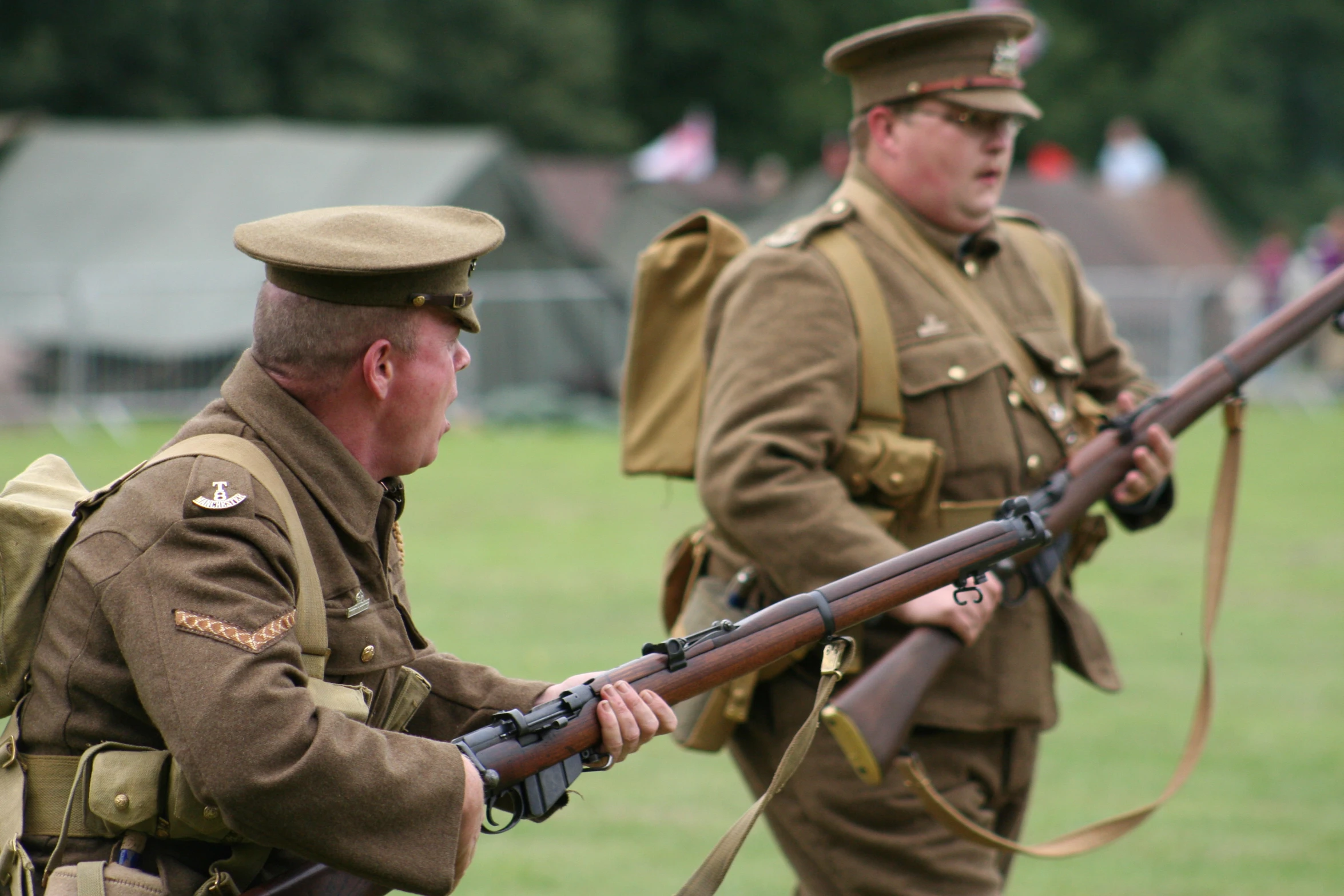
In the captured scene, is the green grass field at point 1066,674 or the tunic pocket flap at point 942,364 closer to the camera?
the tunic pocket flap at point 942,364

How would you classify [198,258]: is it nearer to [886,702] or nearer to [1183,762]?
[1183,762]

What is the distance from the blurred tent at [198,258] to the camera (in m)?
18.4

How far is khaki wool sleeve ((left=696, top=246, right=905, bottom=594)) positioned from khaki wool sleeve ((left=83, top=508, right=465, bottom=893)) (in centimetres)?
164

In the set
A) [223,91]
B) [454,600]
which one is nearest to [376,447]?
[454,600]

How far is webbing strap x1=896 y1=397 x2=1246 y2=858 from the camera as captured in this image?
4.11 m

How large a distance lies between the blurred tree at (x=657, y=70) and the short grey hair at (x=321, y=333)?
3215cm

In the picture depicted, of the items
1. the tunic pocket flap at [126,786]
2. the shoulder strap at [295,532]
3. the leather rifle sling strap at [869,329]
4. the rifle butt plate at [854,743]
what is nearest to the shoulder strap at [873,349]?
the leather rifle sling strap at [869,329]

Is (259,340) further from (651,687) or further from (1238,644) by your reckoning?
(1238,644)

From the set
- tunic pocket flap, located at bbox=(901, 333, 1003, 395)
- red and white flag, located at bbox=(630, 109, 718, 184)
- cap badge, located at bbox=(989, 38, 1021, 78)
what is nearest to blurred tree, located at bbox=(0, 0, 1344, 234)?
red and white flag, located at bbox=(630, 109, 718, 184)

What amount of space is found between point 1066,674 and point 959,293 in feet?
17.5

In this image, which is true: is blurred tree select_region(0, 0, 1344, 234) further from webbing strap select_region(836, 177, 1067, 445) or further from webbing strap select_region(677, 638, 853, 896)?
webbing strap select_region(677, 638, 853, 896)

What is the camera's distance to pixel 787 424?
4.20 meters

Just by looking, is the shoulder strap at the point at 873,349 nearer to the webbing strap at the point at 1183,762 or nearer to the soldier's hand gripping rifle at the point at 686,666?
the soldier's hand gripping rifle at the point at 686,666

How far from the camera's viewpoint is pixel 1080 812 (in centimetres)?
673
